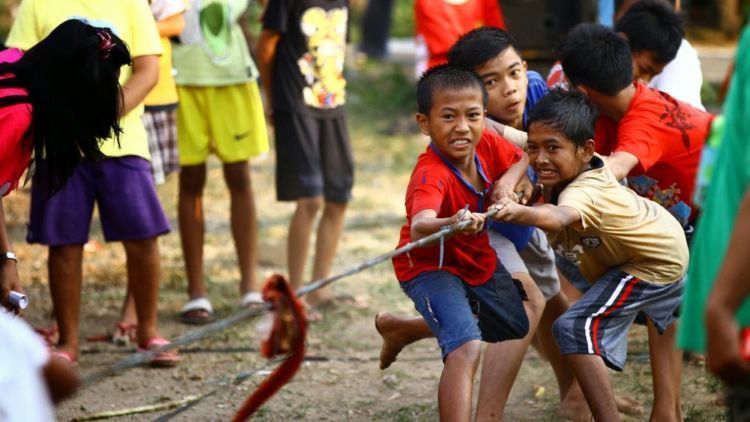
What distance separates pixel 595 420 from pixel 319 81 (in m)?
2.78

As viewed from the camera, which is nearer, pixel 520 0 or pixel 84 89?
pixel 84 89

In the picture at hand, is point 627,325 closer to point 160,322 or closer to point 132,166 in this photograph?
point 132,166

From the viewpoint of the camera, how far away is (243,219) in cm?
648

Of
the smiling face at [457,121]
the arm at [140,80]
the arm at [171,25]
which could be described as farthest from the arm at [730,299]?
the arm at [171,25]

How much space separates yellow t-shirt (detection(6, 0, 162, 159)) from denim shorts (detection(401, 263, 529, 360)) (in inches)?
61.4

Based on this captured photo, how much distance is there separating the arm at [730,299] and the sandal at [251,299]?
3.93 metres

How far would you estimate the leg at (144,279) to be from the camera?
5.42 metres

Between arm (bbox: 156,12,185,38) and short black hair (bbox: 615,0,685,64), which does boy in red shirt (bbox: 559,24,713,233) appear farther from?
arm (bbox: 156,12,185,38)

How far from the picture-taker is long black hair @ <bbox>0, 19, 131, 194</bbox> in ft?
13.0


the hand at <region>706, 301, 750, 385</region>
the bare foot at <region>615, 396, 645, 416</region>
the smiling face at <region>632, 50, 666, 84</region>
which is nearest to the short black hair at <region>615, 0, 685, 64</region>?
the smiling face at <region>632, 50, 666, 84</region>

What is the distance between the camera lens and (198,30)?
610cm

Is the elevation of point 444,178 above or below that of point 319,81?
above

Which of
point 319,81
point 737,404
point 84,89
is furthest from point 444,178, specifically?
point 319,81

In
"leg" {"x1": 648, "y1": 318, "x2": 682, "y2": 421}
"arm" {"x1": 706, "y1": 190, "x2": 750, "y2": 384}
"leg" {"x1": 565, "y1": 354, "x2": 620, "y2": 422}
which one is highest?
"arm" {"x1": 706, "y1": 190, "x2": 750, "y2": 384}
